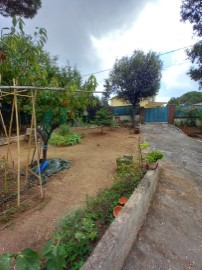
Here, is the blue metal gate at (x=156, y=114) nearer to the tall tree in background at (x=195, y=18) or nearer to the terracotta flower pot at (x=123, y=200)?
the tall tree in background at (x=195, y=18)

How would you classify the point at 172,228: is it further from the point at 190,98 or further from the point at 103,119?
the point at 190,98

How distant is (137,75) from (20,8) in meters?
7.60

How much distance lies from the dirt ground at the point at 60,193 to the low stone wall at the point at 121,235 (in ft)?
2.95

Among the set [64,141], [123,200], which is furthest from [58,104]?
[64,141]

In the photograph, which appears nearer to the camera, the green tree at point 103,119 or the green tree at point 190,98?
the green tree at point 103,119

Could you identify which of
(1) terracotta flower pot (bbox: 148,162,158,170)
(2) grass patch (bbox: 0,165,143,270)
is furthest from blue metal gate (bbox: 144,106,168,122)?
(2) grass patch (bbox: 0,165,143,270)

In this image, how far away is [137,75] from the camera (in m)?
13.4

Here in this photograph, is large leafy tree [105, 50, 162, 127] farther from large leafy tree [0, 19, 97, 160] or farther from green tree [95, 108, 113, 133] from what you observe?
large leafy tree [0, 19, 97, 160]

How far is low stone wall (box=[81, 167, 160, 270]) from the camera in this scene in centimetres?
201

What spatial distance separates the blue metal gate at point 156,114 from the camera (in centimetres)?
1527

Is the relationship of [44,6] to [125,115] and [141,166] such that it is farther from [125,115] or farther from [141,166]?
[125,115]

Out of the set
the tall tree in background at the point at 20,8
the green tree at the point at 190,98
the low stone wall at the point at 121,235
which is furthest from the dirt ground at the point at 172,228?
the green tree at the point at 190,98

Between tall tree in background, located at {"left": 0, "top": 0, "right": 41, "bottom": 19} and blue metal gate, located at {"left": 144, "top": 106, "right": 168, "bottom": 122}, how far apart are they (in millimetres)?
10066

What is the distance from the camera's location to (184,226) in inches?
131
